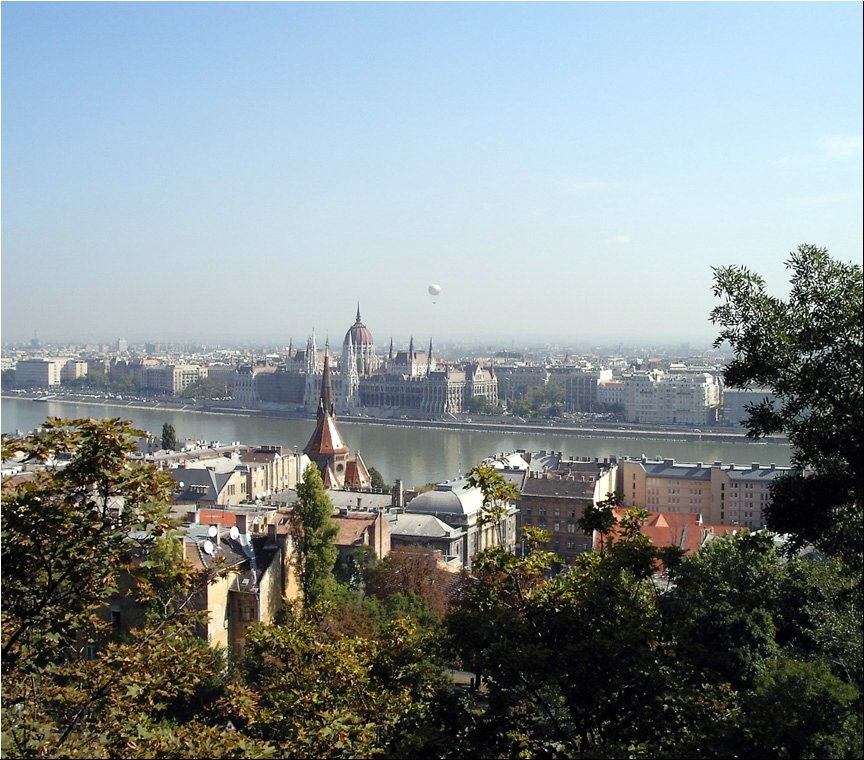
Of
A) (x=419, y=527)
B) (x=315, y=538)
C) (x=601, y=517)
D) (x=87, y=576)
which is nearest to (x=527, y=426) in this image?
(x=419, y=527)

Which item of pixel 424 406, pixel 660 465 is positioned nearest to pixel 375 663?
pixel 660 465

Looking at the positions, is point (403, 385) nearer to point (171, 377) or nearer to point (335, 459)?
point (171, 377)

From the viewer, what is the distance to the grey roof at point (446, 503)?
1285 cm

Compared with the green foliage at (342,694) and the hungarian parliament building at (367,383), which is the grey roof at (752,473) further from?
the hungarian parliament building at (367,383)

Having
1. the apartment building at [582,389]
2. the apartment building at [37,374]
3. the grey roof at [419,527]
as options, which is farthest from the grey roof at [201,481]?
the apartment building at [37,374]

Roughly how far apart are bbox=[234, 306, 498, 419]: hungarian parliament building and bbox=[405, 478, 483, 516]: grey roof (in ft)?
90.1

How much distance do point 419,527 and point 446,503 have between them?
34.1 inches

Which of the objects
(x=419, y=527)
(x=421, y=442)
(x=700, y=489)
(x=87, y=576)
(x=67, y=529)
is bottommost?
(x=421, y=442)

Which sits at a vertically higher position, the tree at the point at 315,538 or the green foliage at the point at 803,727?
the green foliage at the point at 803,727

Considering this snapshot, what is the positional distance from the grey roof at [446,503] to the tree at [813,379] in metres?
9.99

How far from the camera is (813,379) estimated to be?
2658mm

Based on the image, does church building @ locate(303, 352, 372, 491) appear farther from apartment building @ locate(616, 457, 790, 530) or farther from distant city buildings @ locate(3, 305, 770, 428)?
distant city buildings @ locate(3, 305, 770, 428)

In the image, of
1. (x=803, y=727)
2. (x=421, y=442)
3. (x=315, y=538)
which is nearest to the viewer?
(x=803, y=727)

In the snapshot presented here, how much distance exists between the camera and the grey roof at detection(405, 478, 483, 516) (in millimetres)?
12852
